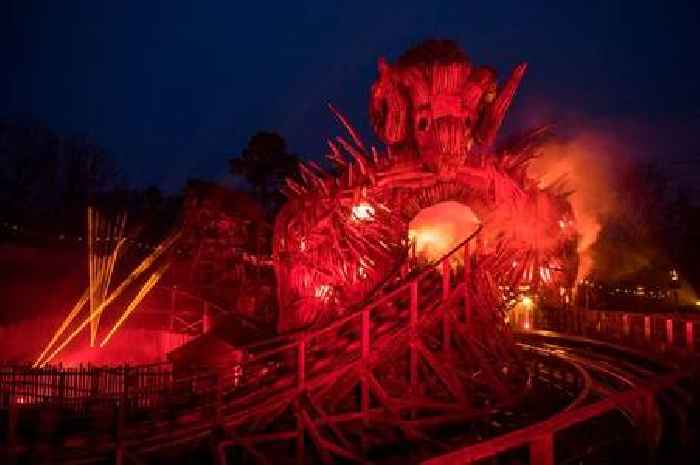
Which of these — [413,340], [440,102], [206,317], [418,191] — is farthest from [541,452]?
[206,317]

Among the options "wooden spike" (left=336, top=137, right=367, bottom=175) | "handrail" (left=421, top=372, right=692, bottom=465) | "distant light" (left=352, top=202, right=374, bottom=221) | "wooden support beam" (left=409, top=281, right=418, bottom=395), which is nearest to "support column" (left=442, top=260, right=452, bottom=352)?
"wooden support beam" (left=409, top=281, right=418, bottom=395)

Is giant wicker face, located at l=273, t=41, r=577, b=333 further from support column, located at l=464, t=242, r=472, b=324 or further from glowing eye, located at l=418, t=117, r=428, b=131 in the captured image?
support column, located at l=464, t=242, r=472, b=324

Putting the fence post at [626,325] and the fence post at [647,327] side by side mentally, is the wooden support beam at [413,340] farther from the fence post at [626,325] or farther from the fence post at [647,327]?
the fence post at [626,325]

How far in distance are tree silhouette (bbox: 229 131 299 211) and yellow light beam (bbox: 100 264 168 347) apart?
7015 mm

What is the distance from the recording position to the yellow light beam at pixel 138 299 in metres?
24.0

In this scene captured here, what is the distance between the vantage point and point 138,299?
27.4 meters

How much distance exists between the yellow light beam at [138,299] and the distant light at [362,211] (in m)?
13.9

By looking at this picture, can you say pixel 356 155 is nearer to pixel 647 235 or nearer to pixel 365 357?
pixel 365 357

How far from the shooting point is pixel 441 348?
12.1 metres

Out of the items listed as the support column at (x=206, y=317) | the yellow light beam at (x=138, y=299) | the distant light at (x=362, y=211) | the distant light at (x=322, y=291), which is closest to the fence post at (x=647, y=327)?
the distant light at (x=362, y=211)

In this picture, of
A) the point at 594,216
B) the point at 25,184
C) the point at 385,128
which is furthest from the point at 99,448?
the point at 25,184

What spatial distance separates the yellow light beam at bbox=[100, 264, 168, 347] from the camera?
24016 millimetres

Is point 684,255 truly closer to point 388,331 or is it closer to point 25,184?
point 388,331

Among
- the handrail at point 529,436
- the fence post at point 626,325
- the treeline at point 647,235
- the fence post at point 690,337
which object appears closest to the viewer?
the handrail at point 529,436
